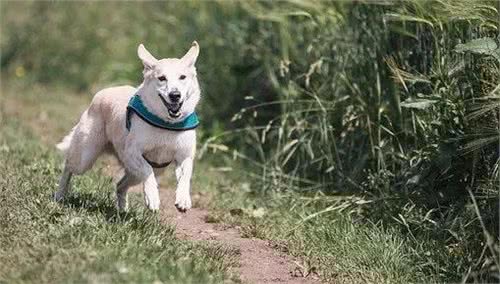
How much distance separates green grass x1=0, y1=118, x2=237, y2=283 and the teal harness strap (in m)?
0.55

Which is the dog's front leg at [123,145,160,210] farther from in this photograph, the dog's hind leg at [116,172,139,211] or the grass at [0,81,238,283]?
the dog's hind leg at [116,172,139,211]

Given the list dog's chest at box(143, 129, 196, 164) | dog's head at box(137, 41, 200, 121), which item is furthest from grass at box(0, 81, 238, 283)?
dog's head at box(137, 41, 200, 121)

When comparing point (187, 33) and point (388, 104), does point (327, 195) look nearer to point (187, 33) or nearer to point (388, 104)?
point (388, 104)

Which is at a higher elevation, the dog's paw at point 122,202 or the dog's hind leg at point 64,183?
the dog's hind leg at point 64,183

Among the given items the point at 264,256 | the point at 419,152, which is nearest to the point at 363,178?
the point at 419,152

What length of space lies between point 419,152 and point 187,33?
4934 mm

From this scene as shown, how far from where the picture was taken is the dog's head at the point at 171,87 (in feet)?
20.2

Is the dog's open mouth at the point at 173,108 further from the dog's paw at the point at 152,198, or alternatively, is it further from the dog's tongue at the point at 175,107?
the dog's paw at the point at 152,198

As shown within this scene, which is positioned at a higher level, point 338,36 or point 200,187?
point 338,36

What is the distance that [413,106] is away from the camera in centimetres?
687

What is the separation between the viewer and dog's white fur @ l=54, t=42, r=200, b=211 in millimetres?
6223

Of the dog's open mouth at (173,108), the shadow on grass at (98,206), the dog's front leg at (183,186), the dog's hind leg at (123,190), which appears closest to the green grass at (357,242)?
the dog's hind leg at (123,190)

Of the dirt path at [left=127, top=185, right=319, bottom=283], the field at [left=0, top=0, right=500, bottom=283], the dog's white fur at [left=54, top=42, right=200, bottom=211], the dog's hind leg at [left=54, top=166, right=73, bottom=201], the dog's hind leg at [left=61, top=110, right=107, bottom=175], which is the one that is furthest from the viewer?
the dog's hind leg at [left=54, top=166, right=73, bottom=201]

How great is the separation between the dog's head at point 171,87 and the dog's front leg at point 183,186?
1.05 ft
